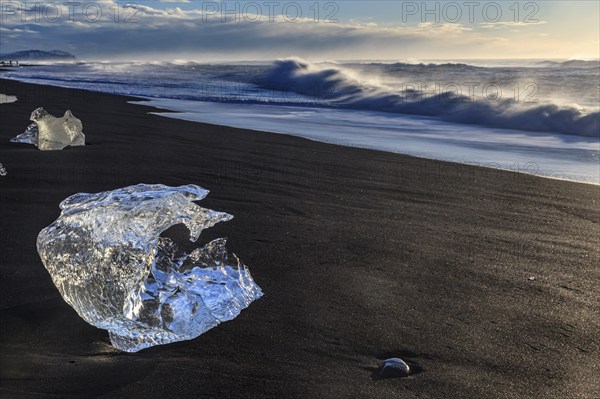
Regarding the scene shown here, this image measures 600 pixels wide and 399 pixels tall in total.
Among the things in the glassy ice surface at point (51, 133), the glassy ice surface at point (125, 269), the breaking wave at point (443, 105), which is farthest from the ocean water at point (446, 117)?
the glassy ice surface at point (125, 269)

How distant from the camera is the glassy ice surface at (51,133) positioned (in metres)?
6.70

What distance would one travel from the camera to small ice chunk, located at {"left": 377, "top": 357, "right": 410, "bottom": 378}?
2.23 m

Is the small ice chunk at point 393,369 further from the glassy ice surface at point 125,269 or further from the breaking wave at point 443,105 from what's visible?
the breaking wave at point 443,105

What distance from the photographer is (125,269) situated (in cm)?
241

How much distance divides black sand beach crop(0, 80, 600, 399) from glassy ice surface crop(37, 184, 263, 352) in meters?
0.08

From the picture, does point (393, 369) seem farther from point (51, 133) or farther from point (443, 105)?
point (443, 105)

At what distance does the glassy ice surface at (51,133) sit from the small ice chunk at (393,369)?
5435mm

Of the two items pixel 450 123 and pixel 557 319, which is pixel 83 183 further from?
pixel 450 123

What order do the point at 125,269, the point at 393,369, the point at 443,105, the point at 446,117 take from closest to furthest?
the point at 393,369
the point at 125,269
the point at 446,117
the point at 443,105

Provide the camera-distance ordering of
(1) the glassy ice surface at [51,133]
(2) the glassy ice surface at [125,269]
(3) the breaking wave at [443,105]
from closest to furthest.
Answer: (2) the glassy ice surface at [125,269], (1) the glassy ice surface at [51,133], (3) the breaking wave at [443,105]

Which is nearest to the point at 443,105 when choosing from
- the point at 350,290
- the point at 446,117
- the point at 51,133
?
the point at 446,117

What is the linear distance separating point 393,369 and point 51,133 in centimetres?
566

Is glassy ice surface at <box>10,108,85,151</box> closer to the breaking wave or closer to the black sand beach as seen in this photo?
the black sand beach

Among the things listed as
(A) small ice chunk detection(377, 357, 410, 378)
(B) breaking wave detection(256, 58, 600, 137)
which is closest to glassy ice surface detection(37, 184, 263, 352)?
(A) small ice chunk detection(377, 357, 410, 378)
